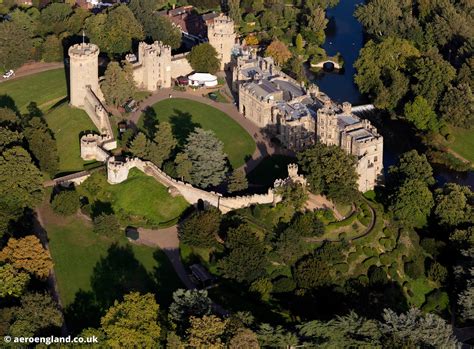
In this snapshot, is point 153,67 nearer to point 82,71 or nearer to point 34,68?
point 82,71

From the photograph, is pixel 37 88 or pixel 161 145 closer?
pixel 161 145

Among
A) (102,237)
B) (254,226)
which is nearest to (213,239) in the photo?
(254,226)

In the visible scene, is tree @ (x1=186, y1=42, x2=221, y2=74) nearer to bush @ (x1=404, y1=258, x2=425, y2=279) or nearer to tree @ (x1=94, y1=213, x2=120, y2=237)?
tree @ (x1=94, y1=213, x2=120, y2=237)

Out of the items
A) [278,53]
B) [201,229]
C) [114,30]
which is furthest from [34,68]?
[201,229]

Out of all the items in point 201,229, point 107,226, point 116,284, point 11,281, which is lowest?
point 116,284

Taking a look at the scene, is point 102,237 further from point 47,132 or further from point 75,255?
point 47,132

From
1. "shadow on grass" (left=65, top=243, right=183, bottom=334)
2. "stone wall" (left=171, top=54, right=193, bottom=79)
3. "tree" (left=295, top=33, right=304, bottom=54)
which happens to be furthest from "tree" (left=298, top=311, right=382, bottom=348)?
"tree" (left=295, top=33, right=304, bottom=54)

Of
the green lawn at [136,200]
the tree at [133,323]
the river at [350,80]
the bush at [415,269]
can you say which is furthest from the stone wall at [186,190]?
the river at [350,80]
